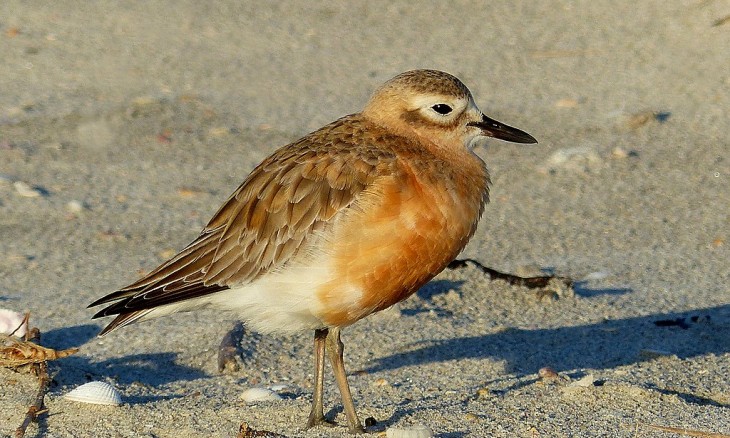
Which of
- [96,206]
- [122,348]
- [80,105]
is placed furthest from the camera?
[80,105]

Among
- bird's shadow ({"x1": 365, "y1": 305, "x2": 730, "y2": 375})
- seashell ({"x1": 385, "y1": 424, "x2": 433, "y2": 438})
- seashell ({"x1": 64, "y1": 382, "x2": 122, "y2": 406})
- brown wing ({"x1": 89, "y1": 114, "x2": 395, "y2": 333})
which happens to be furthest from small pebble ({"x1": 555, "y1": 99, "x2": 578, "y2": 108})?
seashell ({"x1": 64, "y1": 382, "x2": 122, "y2": 406})

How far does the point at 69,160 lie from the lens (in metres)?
9.50

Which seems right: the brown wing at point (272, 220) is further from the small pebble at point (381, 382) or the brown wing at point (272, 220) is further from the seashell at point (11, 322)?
the small pebble at point (381, 382)

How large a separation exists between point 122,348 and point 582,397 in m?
2.60

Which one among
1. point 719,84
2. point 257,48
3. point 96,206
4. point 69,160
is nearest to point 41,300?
point 96,206

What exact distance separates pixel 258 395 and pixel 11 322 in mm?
1495

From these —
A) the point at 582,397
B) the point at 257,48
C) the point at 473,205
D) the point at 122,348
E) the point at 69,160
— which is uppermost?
the point at 257,48

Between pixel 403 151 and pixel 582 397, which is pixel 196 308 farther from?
pixel 582 397

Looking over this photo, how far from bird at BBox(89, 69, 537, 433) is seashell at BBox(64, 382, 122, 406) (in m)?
0.29

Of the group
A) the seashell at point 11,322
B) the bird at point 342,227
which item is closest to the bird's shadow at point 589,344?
the bird at point 342,227

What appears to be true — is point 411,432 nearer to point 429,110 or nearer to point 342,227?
point 342,227

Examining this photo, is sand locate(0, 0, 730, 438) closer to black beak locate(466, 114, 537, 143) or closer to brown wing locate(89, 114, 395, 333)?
brown wing locate(89, 114, 395, 333)

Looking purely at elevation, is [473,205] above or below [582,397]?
above

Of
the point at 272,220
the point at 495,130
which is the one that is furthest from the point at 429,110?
the point at 272,220
